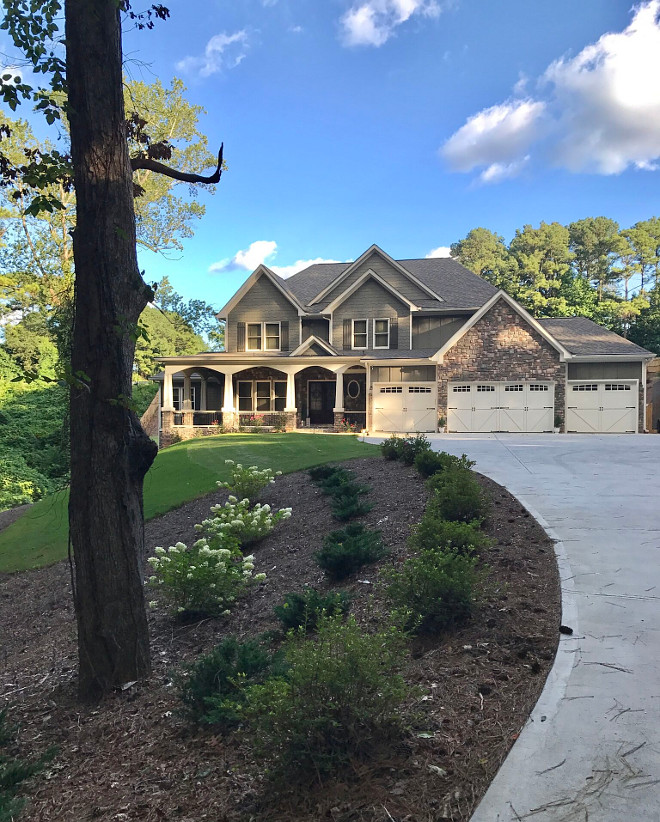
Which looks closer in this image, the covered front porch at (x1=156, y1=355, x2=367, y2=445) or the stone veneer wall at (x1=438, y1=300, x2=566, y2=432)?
the stone veneer wall at (x1=438, y1=300, x2=566, y2=432)

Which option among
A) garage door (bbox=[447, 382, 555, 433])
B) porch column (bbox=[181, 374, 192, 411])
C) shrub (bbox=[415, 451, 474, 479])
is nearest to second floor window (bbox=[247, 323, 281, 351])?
porch column (bbox=[181, 374, 192, 411])

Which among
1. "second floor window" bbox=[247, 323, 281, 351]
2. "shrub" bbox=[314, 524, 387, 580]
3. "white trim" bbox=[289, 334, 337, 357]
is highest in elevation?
"second floor window" bbox=[247, 323, 281, 351]

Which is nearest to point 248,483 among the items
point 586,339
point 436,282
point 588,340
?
point 588,340

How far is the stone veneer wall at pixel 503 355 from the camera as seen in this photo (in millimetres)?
22188

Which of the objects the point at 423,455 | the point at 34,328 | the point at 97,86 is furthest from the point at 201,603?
the point at 34,328

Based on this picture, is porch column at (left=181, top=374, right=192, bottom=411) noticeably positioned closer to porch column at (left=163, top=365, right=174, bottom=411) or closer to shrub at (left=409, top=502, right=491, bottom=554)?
porch column at (left=163, top=365, right=174, bottom=411)

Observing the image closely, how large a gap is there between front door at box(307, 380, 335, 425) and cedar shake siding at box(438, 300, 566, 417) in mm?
5295

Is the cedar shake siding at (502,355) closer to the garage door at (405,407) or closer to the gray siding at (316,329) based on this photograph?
the garage door at (405,407)

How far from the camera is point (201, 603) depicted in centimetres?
536

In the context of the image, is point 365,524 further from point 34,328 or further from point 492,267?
point 492,267

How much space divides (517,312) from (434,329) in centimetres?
393

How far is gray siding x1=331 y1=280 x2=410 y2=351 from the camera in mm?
24797

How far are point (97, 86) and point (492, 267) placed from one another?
163ft

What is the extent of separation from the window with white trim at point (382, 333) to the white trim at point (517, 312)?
3.17 metres
